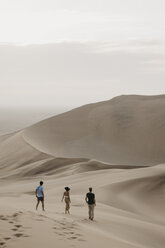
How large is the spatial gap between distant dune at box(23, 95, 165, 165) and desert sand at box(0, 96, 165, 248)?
0.25 ft

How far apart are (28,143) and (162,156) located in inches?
444

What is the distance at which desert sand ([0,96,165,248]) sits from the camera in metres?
7.40

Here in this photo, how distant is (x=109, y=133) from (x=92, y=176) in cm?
1571

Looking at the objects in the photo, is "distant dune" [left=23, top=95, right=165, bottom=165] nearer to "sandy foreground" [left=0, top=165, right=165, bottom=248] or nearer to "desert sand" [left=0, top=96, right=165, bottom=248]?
"desert sand" [left=0, top=96, right=165, bottom=248]

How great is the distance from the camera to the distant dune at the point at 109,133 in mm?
31797

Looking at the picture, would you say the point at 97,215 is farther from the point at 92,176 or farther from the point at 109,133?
the point at 109,133

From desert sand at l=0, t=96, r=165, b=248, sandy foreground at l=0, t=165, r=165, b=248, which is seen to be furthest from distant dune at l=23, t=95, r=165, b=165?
sandy foreground at l=0, t=165, r=165, b=248

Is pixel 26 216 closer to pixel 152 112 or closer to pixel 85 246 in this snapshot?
pixel 85 246

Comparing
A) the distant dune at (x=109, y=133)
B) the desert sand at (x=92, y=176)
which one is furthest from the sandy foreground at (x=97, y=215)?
the distant dune at (x=109, y=133)

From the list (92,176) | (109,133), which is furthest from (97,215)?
(109,133)

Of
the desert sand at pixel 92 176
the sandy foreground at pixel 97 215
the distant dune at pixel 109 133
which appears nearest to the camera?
the sandy foreground at pixel 97 215

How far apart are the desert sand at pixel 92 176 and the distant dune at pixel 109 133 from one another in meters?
0.08

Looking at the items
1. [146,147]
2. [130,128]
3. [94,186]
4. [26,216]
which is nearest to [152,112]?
[130,128]

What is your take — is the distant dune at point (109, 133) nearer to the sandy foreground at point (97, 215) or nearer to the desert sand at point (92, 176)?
the desert sand at point (92, 176)
